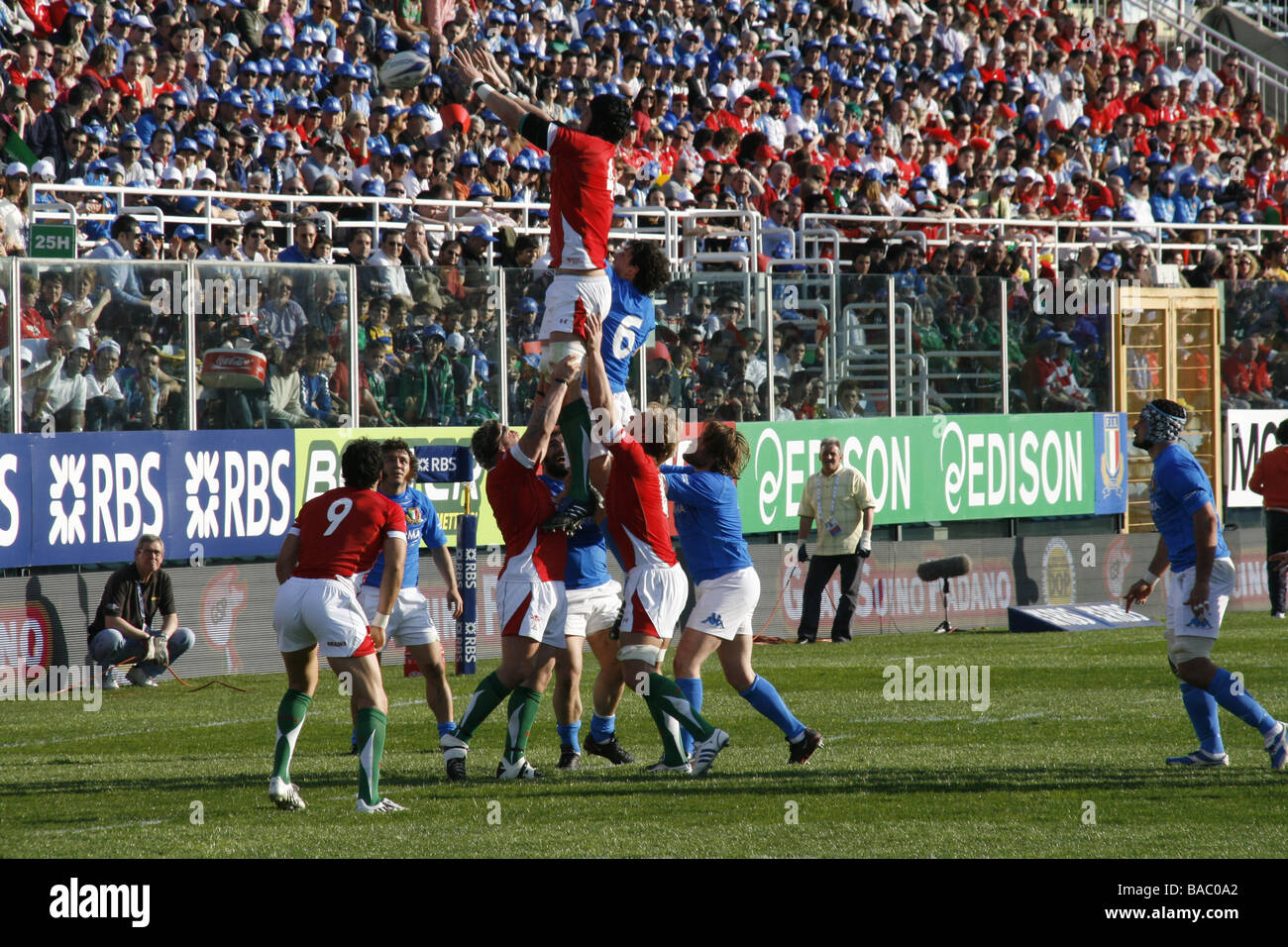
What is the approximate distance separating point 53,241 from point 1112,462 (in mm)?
13771

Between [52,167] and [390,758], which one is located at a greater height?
[52,167]

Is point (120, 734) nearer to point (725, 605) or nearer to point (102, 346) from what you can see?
point (102, 346)

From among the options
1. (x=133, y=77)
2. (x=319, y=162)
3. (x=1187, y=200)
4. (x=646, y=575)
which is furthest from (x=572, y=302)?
(x=1187, y=200)

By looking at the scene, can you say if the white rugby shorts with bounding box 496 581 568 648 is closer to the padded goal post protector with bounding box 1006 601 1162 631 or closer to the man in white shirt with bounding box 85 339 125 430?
the man in white shirt with bounding box 85 339 125 430

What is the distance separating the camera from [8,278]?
566 inches

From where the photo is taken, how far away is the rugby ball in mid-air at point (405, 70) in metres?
12.2

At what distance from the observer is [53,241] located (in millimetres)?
14727

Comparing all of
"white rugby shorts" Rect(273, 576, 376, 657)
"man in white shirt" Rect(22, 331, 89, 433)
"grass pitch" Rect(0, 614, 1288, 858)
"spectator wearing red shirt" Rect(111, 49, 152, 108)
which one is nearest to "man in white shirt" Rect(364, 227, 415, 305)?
"man in white shirt" Rect(22, 331, 89, 433)

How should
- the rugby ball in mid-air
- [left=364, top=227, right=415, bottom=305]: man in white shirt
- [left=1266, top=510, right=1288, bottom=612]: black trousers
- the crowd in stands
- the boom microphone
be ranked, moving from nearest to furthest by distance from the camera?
the rugby ball in mid-air
the crowd in stands
[left=364, top=227, right=415, bottom=305]: man in white shirt
the boom microphone
[left=1266, top=510, right=1288, bottom=612]: black trousers

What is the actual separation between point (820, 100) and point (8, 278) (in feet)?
49.7

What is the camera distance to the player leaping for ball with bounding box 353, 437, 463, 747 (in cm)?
1061

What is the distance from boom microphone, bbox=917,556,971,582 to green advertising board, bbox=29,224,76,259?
1001cm
